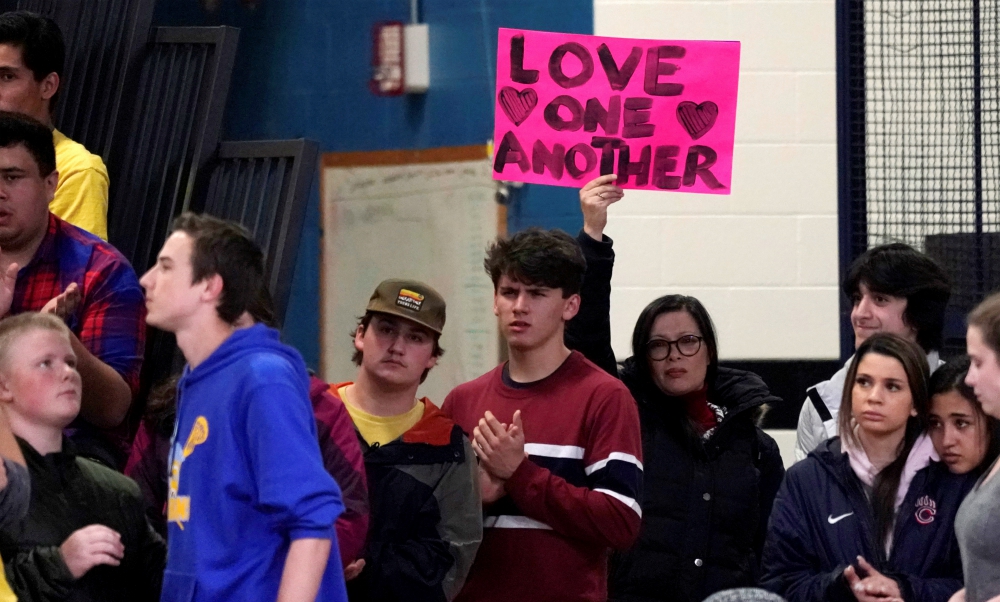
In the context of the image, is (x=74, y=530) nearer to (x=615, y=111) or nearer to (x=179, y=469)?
(x=179, y=469)

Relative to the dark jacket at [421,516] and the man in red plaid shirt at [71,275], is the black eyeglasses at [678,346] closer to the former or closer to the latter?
the dark jacket at [421,516]

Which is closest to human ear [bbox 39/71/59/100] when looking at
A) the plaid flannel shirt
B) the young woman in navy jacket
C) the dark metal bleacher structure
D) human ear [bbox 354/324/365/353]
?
the plaid flannel shirt

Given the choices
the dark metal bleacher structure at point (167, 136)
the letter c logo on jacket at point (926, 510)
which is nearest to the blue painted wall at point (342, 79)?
the dark metal bleacher structure at point (167, 136)

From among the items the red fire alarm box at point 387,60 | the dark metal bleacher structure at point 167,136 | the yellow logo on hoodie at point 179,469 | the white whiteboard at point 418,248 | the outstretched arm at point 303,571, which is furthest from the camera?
the red fire alarm box at point 387,60

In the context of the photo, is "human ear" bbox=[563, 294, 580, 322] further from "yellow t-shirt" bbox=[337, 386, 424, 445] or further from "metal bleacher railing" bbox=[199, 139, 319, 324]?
"metal bleacher railing" bbox=[199, 139, 319, 324]

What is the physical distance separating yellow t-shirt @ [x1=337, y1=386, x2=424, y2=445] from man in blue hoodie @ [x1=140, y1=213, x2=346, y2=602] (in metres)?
0.67

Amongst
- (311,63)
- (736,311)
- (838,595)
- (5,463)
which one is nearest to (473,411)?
(838,595)

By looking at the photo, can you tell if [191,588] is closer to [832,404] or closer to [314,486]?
[314,486]

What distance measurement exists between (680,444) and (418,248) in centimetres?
166

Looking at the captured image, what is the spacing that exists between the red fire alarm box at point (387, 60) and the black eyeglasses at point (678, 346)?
1755 mm

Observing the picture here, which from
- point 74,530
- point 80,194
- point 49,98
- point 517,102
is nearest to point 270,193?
point 49,98

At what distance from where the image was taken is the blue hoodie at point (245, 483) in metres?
1.79

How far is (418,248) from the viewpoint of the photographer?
14.2 feet

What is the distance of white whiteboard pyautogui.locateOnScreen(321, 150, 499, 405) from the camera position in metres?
4.25
